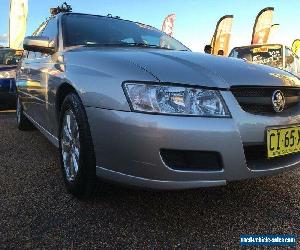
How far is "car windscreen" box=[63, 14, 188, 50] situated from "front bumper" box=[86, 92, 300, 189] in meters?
1.22

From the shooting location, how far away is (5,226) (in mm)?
2336

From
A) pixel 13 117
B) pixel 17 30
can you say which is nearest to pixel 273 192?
pixel 13 117

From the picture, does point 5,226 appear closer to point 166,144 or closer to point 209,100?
point 166,144

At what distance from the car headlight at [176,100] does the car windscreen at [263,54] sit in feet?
25.5

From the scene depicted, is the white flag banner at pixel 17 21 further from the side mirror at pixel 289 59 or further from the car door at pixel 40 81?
the car door at pixel 40 81

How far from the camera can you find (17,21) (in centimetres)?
1927

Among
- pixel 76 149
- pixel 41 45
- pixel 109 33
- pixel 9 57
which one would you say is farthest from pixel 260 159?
pixel 9 57

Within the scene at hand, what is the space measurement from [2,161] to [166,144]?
2295 mm

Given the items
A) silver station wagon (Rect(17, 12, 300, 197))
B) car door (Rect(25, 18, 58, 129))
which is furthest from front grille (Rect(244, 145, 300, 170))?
car door (Rect(25, 18, 58, 129))

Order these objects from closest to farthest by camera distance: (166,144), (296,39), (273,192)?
(166,144) < (273,192) < (296,39)

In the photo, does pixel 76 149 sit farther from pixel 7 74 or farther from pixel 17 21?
pixel 17 21

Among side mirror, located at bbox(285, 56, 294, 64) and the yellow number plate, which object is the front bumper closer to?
the yellow number plate

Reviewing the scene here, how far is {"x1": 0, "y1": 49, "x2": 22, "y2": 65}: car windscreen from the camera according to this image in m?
8.13

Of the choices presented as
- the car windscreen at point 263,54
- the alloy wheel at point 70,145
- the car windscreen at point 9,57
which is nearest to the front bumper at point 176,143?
the alloy wheel at point 70,145
